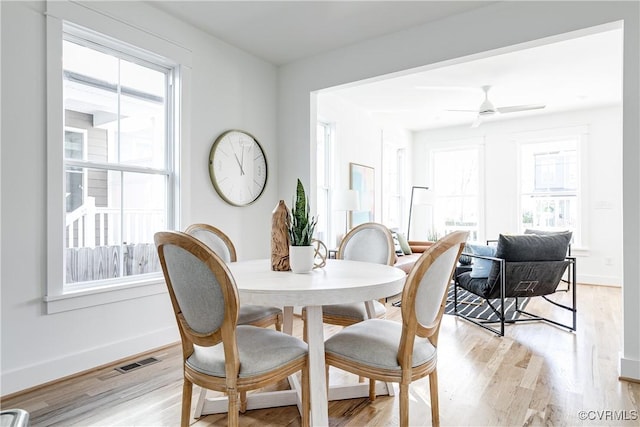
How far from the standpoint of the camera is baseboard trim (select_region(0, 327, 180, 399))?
6.91ft

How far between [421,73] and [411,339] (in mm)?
3578

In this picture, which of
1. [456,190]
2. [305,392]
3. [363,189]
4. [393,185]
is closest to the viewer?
[305,392]

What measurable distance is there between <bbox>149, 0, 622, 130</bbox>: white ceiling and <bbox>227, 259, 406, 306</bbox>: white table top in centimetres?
209

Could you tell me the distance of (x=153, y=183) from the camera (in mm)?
2953

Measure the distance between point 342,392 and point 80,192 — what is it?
2146 mm

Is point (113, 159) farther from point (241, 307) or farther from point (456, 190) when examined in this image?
point (456, 190)

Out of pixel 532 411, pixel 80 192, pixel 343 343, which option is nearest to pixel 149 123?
pixel 80 192

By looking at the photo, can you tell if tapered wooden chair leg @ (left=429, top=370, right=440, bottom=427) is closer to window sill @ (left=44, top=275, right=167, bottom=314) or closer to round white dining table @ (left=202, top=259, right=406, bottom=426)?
round white dining table @ (left=202, top=259, right=406, bottom=426)

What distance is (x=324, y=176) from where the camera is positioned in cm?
498

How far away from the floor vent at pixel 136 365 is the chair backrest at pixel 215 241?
89 cm

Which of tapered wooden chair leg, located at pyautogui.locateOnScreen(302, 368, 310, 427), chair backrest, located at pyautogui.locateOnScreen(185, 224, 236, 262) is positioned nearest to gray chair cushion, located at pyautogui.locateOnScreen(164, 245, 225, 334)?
tapered wooden chair leg, located at pyautogui.locateOnScreen(302, 368, 310, 427)

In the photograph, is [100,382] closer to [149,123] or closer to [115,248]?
[115,248]

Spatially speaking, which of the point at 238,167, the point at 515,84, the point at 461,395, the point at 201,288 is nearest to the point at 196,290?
the point at 201,288

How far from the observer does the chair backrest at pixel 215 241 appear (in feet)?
8.16
